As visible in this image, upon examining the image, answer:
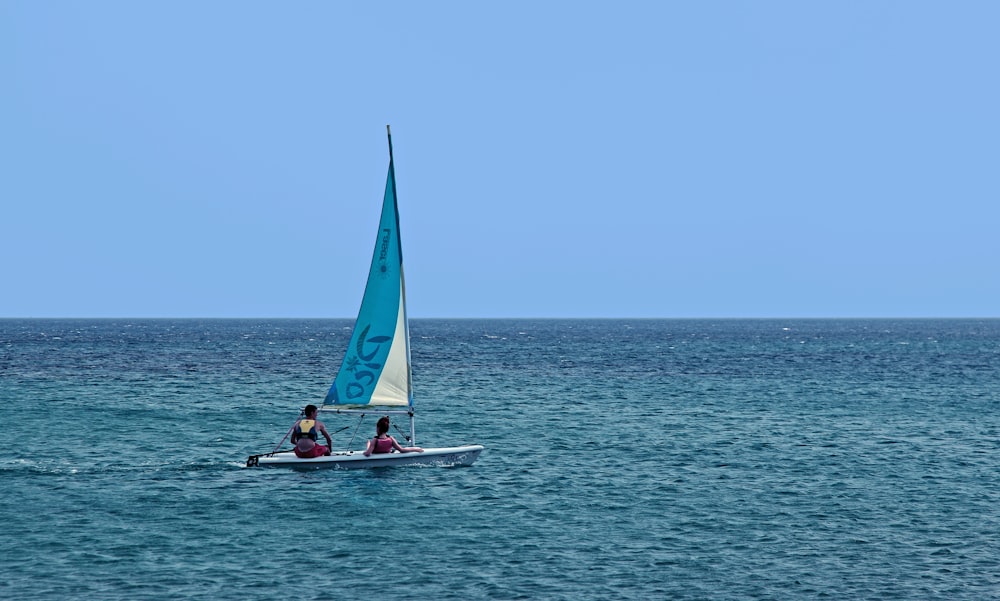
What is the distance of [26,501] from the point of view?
3017 centimetres

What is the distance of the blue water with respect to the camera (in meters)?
22.6

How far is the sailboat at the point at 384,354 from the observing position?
3631 cm

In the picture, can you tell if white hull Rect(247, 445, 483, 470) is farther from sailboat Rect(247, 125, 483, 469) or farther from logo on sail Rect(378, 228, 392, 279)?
logo on sail Rect(378, 228, 392, 279)

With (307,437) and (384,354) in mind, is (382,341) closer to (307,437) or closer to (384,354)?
(384,354)

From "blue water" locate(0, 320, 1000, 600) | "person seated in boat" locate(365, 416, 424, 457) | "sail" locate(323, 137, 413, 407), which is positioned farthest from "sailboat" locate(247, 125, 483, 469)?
"blue water" locate(0, 320, 1000, 600)

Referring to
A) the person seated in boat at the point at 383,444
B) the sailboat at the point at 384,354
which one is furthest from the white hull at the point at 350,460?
the person seated in boat at the point at 383,444

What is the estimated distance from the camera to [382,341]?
37.2 meters

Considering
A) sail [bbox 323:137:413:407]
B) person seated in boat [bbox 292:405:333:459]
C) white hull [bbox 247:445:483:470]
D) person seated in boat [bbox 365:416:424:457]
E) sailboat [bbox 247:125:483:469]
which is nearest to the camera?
person seated in boat [bbox 292:405:333:459]

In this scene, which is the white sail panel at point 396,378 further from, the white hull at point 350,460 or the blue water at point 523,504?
the blue water at point 523,504

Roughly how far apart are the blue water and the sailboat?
115 cm

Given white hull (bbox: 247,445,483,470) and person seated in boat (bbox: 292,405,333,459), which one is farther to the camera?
white hull (bbox: 247,445,483,470)

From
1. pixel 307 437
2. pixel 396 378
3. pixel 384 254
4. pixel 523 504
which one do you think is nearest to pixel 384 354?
pixel 396 378

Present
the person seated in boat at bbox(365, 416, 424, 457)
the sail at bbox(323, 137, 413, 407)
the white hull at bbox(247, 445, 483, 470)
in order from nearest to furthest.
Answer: the white hull at bbox(247, 445, 483, 470)
the person seated in boat at bbox(365, 416, 424, 457)
the sail at bbox(323, 137, 413, 407)

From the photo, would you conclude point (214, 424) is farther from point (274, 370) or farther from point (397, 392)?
point (274, 370)
